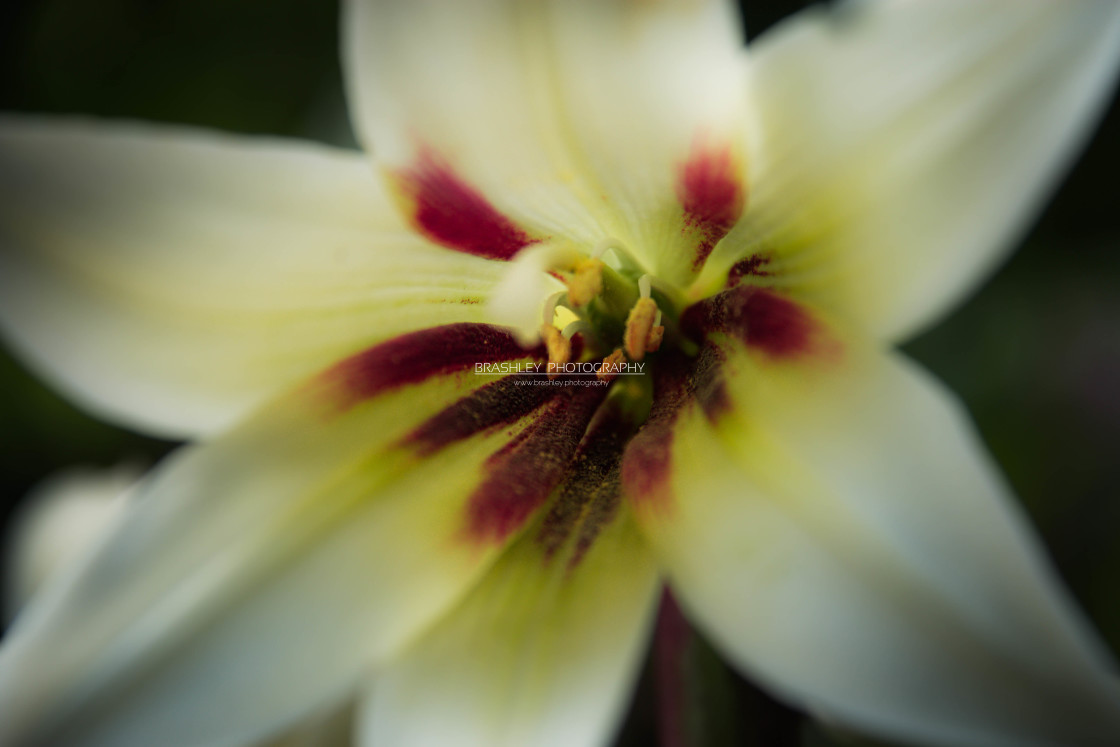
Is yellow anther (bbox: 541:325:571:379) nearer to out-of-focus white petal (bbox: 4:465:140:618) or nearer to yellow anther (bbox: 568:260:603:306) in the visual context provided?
yellow anther (bbox: 568:260:603:306)

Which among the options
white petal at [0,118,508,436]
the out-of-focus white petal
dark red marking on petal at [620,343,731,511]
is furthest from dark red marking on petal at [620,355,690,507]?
the out-of-focus white petal

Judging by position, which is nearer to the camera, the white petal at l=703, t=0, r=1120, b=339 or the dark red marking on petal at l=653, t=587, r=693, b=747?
the white petal at l=703, t=0, r=1120, b=339

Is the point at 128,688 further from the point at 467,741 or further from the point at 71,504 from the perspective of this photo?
the point at 71,504

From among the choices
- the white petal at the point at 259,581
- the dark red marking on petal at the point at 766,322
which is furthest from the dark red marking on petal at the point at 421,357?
the dark red marking on petal at the point at 766,322

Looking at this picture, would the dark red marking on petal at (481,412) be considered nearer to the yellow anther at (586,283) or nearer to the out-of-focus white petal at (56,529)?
the yellow anther at (586,283)

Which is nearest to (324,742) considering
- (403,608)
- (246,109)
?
(403,608)
